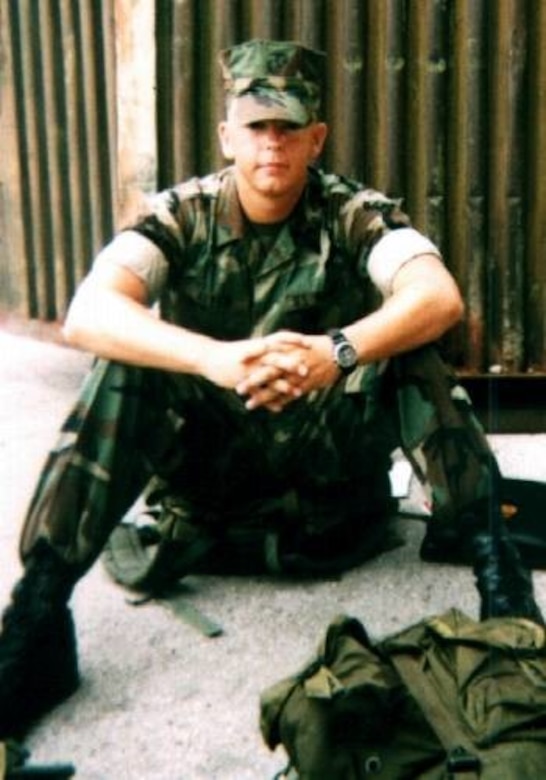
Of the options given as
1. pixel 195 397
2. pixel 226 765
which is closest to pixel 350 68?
pixel 195 397

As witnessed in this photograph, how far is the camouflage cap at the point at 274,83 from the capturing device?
3719 mm

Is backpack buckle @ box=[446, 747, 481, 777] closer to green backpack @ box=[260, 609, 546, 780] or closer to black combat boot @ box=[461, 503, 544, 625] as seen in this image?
green backpack @ box=[260, 609, 546, 780]

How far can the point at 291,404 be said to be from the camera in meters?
3.79

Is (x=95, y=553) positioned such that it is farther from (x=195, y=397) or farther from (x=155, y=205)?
(x=155, y=205)

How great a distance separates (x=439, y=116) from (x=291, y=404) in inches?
71.9

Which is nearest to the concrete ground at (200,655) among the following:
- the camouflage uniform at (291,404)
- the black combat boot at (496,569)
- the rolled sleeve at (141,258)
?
the camouflage uniform at (291,404)

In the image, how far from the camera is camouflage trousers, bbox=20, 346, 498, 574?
3371mm

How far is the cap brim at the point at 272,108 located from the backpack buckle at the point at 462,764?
6.04 ft

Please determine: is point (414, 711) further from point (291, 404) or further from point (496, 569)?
point (291, 404)

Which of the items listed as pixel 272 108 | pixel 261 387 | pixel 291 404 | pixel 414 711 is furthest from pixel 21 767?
pixel 272 108

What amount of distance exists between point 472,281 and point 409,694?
118 inches

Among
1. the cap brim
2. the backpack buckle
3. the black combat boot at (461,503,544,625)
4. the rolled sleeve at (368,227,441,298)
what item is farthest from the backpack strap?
the cap brim

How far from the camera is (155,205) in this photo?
12.5ft

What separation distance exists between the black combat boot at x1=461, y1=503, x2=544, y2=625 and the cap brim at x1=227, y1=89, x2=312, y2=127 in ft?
3.50
